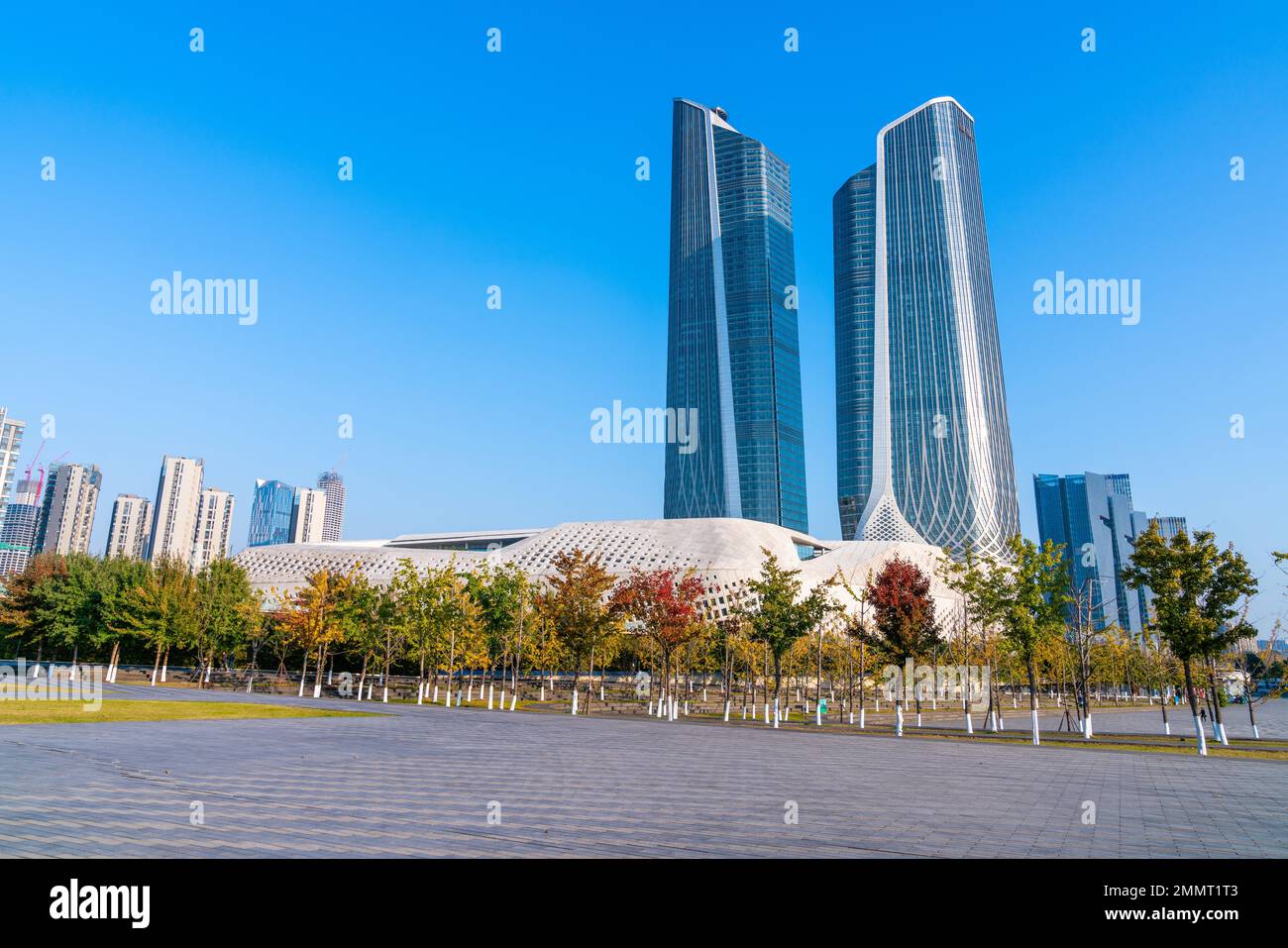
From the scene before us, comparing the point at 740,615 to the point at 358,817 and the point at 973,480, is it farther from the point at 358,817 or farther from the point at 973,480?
the point at 973,480

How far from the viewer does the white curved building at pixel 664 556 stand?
9000 centimetres

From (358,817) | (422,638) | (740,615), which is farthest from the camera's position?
(740,615)

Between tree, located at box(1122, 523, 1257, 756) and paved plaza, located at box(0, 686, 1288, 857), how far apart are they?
24.9 feet

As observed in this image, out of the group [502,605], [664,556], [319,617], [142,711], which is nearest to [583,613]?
[502,605]

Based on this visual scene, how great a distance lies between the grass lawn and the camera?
84.6ft

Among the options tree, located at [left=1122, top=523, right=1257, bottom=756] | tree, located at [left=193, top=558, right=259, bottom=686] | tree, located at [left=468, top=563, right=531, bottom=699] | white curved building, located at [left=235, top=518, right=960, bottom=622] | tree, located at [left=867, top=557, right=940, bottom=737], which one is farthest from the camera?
white curved building, located at [left=235, top=518, right=960, bottom=622]

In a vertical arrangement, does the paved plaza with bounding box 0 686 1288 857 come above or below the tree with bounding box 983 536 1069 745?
below

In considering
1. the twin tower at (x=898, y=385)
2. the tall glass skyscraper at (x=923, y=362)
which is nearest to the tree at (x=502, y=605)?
the tall glass skyscraper at (x=923, y=362)

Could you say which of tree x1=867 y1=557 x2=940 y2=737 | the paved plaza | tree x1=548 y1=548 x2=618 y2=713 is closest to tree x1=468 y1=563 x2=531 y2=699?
tree x1=548 y1=548 x2=618 y2=713

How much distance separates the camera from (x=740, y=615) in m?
56.8

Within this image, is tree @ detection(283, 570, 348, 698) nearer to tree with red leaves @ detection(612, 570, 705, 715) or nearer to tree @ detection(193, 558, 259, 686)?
tree @ detection(193, 558, 259, 686)
